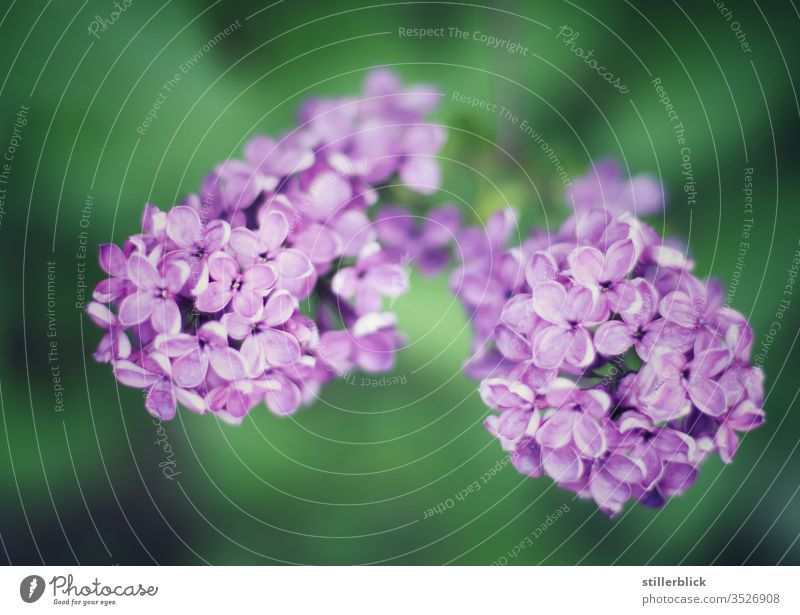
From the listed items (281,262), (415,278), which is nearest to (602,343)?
(415,278)

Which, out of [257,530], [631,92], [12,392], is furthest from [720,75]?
[12,392]

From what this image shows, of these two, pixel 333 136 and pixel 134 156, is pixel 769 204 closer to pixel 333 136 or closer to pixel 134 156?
pixel 333 136

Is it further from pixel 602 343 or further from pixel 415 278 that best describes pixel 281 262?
pixel 602 343
